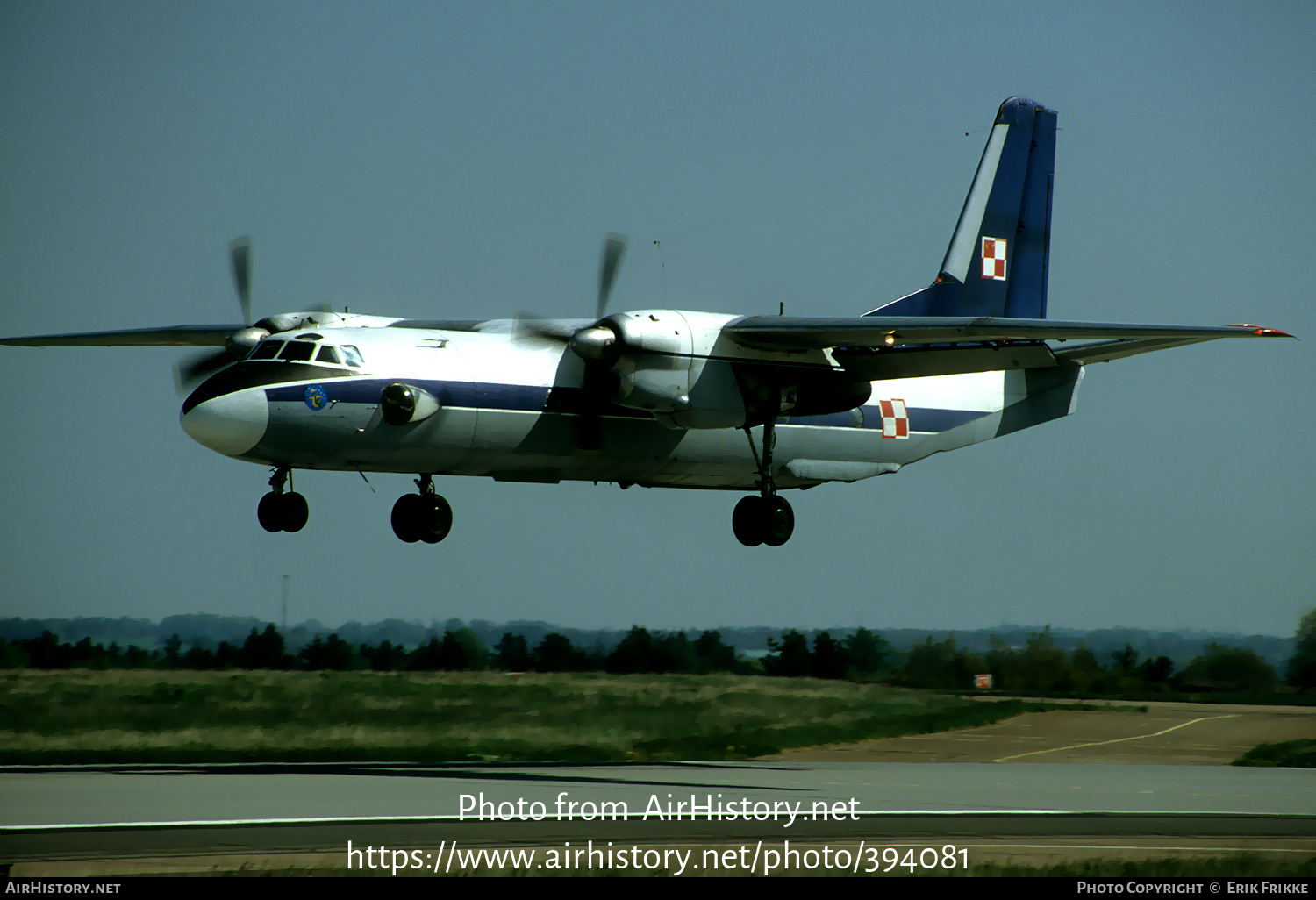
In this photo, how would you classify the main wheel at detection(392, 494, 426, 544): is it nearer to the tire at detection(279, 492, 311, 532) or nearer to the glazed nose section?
the tire at detection(279, 492, 311, 532)

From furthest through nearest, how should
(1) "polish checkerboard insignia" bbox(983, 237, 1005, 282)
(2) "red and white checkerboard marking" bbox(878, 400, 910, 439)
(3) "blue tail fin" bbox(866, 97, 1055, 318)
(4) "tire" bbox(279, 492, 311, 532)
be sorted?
(1) "polish checkerboard insignia" bbox(983, 237, 1005, 282)
(3) "blue tail fin" bbox(866, 97, 1055, 318)
(2) "red and white checkerboard marking" bbox(878, 400, 910, 439)
(4) "tire" bbox(279, 492, 311, 532)

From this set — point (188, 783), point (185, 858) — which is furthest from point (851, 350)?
point (185, 858)

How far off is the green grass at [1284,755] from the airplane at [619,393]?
9375 millimetres

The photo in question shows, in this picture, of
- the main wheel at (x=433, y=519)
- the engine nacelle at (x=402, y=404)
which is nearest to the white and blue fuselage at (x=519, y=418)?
the engine nacelle at (x=402, y=404)

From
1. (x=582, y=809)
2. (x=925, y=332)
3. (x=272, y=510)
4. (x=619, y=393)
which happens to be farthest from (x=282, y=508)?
(x=925, y=332)

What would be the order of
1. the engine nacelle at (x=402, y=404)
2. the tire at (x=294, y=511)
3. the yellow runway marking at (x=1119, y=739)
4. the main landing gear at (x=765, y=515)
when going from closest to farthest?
1. the engine nacelle at (x=402, y=404)
2. the tire at (x=294, y=511)
3. the main landing gear at (x=765, y=515)
4. the yellow runway marking at (x=1119, y=739)

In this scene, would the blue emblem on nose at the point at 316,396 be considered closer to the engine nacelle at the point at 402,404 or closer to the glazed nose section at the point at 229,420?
the glazed nose section at the point at 229,420

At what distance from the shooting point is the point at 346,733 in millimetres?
29516

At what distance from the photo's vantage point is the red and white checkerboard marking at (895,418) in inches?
1075

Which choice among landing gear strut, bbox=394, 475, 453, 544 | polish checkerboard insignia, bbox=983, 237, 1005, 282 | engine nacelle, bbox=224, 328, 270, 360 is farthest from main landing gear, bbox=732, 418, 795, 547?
engine nacelle, bbox=224, 328, 270, 360

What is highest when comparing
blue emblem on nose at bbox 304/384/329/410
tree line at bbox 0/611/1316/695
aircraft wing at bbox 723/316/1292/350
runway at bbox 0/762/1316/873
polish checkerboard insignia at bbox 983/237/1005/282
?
polish checkerboard insignia at bbox 983/237/1005/282

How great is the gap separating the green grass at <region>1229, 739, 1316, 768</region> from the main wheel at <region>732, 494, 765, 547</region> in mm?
12768

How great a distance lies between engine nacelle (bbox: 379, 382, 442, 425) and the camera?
21.1 metres

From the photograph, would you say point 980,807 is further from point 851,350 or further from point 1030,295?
point 1030,295
